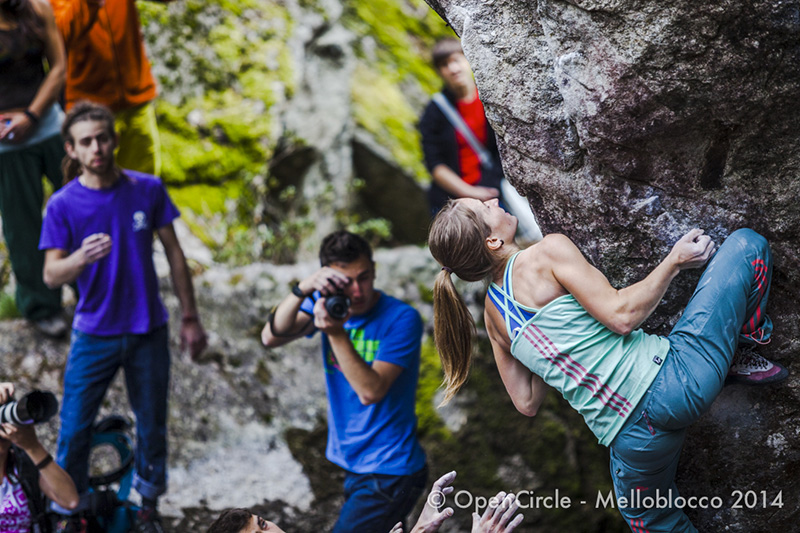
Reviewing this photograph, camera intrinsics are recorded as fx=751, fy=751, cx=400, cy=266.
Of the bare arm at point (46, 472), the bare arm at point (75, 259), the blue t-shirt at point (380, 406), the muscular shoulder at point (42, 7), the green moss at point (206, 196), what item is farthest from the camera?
the green moss at point (206, 196)

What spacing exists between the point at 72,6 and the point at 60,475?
3039 mm

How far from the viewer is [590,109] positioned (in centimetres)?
290

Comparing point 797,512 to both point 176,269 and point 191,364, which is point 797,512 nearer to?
point 176,269

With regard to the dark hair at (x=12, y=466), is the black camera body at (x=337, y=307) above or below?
above

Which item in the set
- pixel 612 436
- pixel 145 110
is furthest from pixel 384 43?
pixel 612 436

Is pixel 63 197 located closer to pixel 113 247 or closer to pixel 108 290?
pixel 113 247

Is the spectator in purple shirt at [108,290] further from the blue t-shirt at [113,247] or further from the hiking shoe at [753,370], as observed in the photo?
the hiking shoe at [753,370]

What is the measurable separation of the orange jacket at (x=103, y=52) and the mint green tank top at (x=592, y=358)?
143 inches

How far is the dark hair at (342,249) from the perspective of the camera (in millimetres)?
3822

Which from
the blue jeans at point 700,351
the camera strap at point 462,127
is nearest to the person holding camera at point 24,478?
the blue jeans at point 700,351

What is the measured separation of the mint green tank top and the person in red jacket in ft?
11.7

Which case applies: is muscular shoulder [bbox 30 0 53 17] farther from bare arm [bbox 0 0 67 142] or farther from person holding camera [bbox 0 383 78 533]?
person holding camera [bbox 0 383 78 533]

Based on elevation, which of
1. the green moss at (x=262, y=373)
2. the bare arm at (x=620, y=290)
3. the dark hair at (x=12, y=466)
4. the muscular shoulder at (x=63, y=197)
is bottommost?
the green moss at (x=262, y=373)

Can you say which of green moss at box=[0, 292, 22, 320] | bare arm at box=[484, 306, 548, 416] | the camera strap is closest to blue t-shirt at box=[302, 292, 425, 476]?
bare arm at box=[484, 306, 548, 416]
